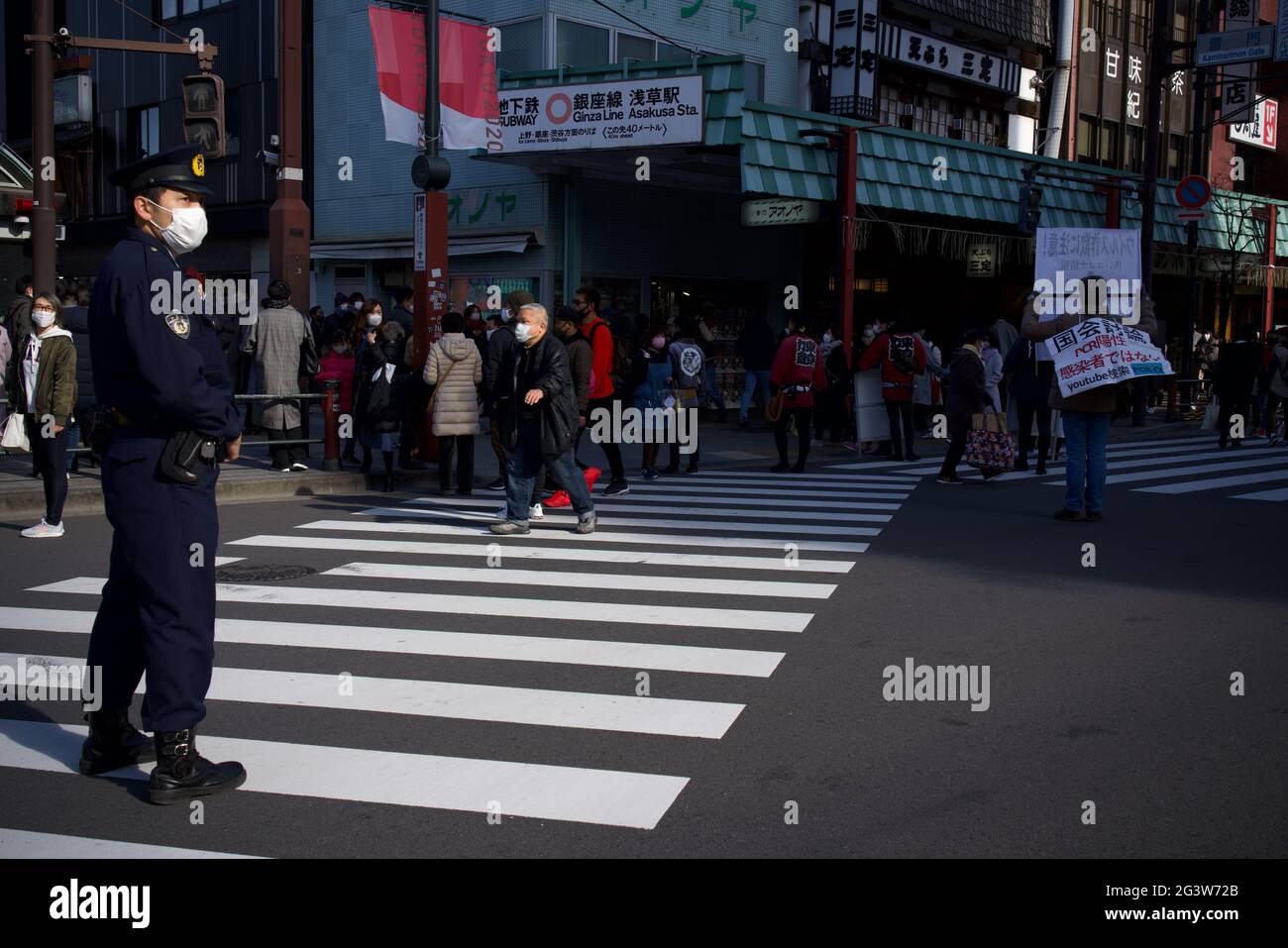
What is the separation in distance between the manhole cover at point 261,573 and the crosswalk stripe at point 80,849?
15.2 feet

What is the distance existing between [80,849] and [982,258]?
77.6 feet

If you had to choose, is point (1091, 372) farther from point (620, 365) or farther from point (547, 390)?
point (620, 365)

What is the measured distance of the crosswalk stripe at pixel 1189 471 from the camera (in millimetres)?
15863

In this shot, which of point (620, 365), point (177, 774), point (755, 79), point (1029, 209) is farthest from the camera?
point (755, 79)

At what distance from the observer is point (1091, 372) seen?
1152 cm

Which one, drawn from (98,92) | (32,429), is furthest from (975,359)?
A: (98,92)

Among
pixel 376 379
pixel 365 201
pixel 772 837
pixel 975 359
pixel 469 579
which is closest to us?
pixel 772 837

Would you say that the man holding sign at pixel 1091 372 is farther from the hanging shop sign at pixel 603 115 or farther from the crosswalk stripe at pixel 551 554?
the hanging shop sign at pixel 603 115

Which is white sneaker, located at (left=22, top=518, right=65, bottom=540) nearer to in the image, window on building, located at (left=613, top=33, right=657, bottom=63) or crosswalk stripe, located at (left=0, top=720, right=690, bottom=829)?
crosswalk stripe, located at (left=0, top=720, right=690, bottom=829)

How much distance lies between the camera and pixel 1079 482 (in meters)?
11.9

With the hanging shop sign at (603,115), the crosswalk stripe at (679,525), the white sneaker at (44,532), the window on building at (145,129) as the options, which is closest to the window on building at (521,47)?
the hanging shop sign at (603,115)

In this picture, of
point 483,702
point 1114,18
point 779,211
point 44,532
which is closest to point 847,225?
point 779,211

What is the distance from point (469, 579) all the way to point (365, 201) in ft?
60.7
